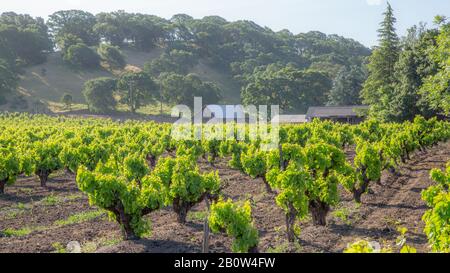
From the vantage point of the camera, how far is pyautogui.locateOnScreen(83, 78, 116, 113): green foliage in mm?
72562

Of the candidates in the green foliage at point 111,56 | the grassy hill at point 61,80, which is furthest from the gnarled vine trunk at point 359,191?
the green foliage at point 111,56

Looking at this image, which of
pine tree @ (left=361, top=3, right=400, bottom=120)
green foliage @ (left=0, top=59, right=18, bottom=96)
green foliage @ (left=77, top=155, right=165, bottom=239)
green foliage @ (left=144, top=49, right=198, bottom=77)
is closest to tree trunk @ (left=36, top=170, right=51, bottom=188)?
green foliage @ (left=77, top=155, right=165, bottom=239)

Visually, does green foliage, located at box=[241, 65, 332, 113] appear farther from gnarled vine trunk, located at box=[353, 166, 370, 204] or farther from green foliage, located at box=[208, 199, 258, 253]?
A: green foliage, located at box=[208, 199, 258, 253]

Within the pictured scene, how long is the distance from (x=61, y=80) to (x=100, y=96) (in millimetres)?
25860

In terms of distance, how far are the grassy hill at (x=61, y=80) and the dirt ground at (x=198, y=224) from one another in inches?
2388

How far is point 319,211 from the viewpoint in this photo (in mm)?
13977

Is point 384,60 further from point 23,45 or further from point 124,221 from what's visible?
point 23,45

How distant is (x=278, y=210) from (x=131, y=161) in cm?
650

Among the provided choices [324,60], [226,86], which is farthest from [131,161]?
[324,60]

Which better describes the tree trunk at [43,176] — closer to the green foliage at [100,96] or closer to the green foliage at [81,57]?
the green foliage at [100,96]

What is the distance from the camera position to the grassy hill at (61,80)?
278ft

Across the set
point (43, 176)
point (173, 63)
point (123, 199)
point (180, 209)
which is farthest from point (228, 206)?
point (173, 63)

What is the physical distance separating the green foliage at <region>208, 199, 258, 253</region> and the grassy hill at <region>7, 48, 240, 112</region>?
69358 millimetres
